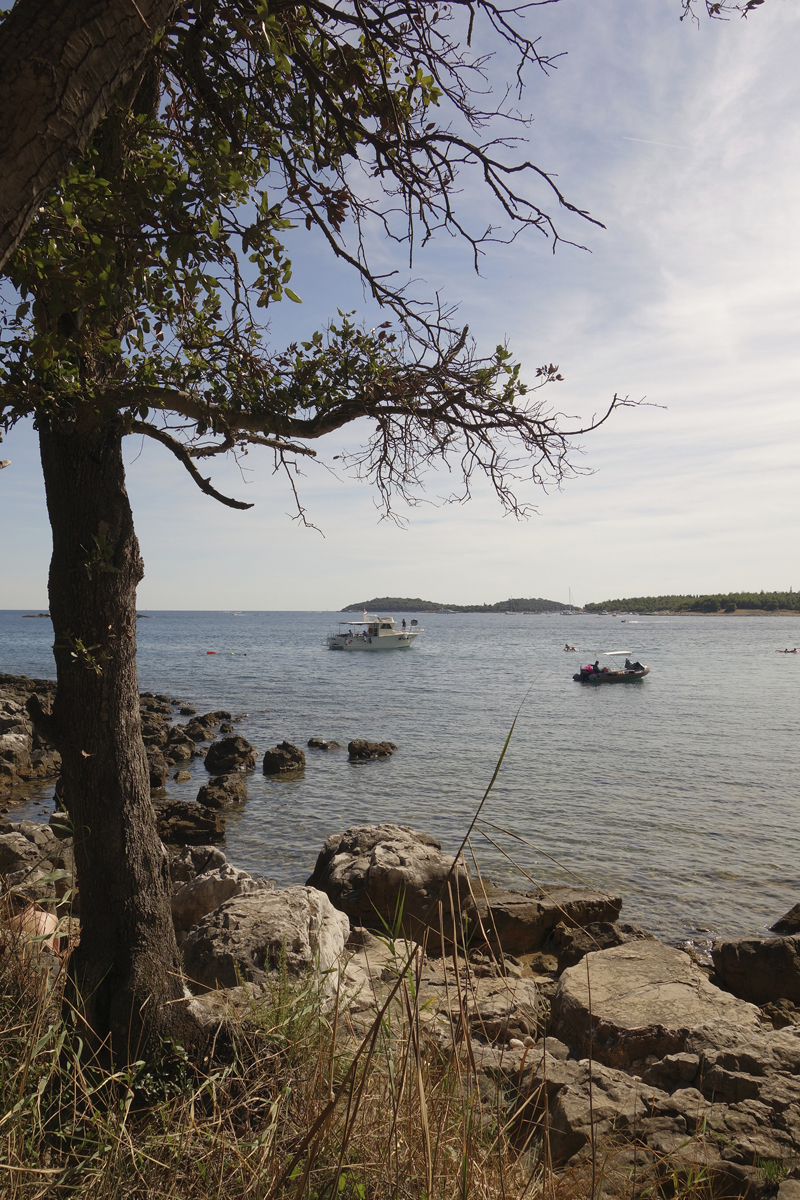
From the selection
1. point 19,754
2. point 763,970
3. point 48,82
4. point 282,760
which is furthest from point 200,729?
point 48,82

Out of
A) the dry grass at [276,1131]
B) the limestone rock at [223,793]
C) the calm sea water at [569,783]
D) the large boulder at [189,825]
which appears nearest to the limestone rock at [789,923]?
the calm sea water at [569,783]

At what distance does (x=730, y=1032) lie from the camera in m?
5.26

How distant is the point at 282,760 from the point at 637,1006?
51.2ft

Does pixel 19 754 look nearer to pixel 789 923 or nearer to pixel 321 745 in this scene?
pixel 321 745

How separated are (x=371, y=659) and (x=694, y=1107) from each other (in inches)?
2533

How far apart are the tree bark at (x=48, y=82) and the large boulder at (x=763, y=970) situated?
9.15m

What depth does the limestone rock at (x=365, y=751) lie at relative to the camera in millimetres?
22319

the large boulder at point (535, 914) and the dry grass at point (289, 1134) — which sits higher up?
the dry grass at point (289, 1134)

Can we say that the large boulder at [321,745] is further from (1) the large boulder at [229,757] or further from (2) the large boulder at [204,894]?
(2) the large boulder at [204,894]

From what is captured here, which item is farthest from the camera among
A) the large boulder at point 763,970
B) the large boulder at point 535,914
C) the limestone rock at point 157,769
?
the limestone rock at point 157,769

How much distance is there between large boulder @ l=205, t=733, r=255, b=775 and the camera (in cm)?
2089

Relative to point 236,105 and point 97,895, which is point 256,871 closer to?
point 97,895

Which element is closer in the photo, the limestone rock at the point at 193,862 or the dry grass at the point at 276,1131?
the dry grass at the point at 276,1131

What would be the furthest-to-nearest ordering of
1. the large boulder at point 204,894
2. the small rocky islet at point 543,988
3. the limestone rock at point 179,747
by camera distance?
the limestone rock at point 179,747, the large boulder at point 204,894, the small rocky islet at point 543,988
